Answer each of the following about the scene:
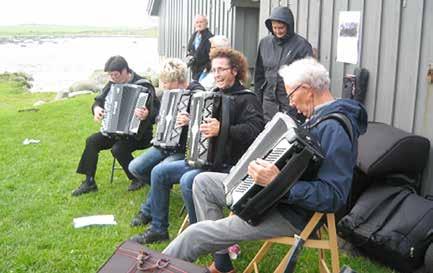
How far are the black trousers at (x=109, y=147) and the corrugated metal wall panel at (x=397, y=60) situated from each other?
6.54ft

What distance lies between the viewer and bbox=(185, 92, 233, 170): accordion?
376 centimetres

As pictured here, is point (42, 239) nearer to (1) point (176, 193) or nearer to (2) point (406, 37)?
(1) point (176, 193)

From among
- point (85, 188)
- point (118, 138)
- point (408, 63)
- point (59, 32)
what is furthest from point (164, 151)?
point (59, 32)

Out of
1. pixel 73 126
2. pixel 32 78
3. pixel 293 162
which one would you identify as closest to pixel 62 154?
pixel 73 126

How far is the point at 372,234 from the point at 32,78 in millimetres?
23942

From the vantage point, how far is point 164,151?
466cm

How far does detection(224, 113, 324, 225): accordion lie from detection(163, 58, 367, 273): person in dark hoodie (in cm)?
5

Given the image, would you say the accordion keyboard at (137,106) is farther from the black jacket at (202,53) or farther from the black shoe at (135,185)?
the black jacket at (202,53)

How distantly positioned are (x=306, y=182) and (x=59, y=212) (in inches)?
115

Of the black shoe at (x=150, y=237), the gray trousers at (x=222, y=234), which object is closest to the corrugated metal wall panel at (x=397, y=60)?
the gray trousers at (x=222, y=234)

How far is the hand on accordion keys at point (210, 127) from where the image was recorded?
374 cm

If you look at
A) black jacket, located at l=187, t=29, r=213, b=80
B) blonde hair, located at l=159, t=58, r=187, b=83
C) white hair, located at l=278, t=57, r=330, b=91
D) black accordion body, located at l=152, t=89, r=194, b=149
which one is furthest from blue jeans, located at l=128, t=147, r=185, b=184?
black jacket, located at l=187, t=29, r=213, b=80

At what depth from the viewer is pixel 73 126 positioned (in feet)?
31.3

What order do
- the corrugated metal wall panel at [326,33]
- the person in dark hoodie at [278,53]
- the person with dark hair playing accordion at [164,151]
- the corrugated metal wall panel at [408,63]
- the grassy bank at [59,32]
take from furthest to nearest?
the grassy bank at [59,32], the corrugated metal wall panel at [326,33], the person in dark hoodie at [278,53], the person with dark hair playing accordion at [164,151], the corrugated metal wall panel at [408,63]
